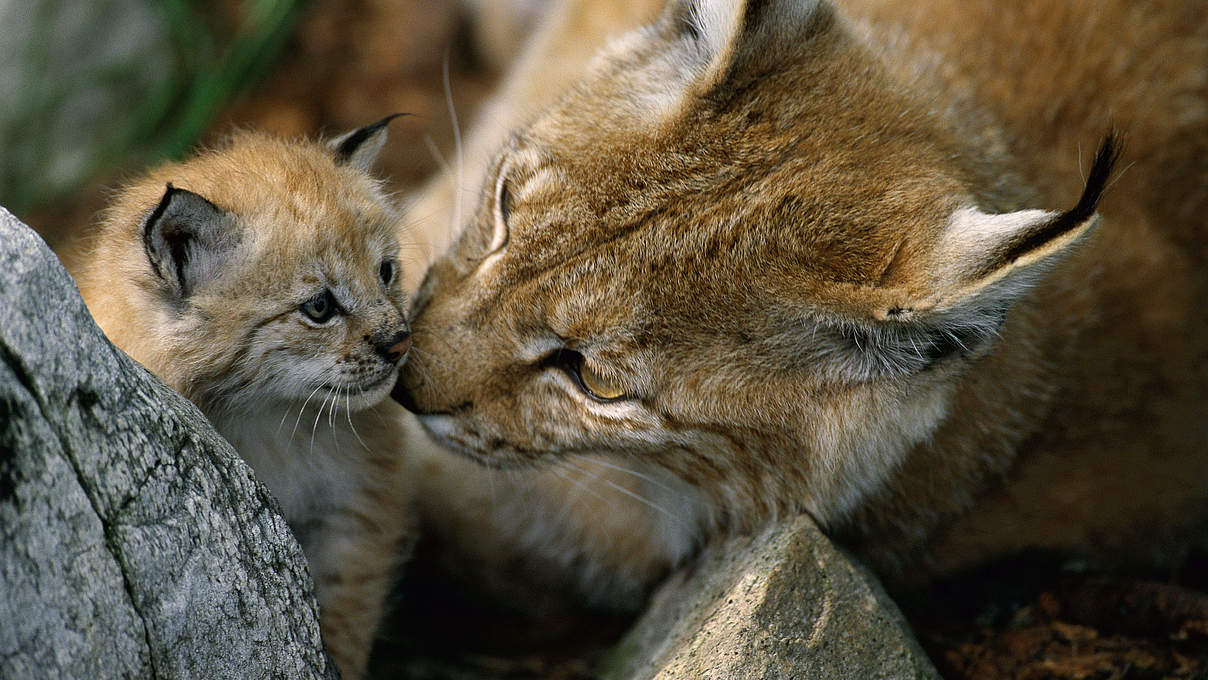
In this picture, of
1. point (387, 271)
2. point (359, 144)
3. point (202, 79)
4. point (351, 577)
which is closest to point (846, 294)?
point (387, 271)

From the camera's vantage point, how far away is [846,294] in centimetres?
233

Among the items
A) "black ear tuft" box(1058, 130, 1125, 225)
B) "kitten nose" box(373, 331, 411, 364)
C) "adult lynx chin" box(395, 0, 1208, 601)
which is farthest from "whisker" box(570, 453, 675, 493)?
"black ear tuft" box(1058, 130, 1125, 225)

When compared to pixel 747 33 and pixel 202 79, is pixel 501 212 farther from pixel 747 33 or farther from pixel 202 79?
→ pixel 202 79

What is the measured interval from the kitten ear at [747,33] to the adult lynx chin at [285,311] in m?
0.99

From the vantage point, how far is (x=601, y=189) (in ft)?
8.72

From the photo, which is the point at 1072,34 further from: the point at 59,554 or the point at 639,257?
the point at 59,554

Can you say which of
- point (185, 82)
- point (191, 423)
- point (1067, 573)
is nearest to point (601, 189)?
point (191, 423)

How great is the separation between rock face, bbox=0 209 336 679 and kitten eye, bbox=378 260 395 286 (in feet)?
2.08

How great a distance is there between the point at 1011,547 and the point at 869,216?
1.47 m

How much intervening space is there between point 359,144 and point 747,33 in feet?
3.76

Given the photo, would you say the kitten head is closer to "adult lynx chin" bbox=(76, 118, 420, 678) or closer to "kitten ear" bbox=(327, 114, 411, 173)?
"adult lynx chin" bbox=(76, 118, 420, 678)

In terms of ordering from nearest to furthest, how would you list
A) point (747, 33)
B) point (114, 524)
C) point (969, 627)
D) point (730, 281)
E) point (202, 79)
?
1. point (114, 524)
2. point (730, 281)
3. point (747, 33)
4. point (969, 627)
5. point (202, 79)

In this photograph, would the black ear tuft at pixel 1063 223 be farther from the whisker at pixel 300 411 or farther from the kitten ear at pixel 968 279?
the whisker at pixel 300 411

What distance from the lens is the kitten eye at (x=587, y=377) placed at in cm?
267
